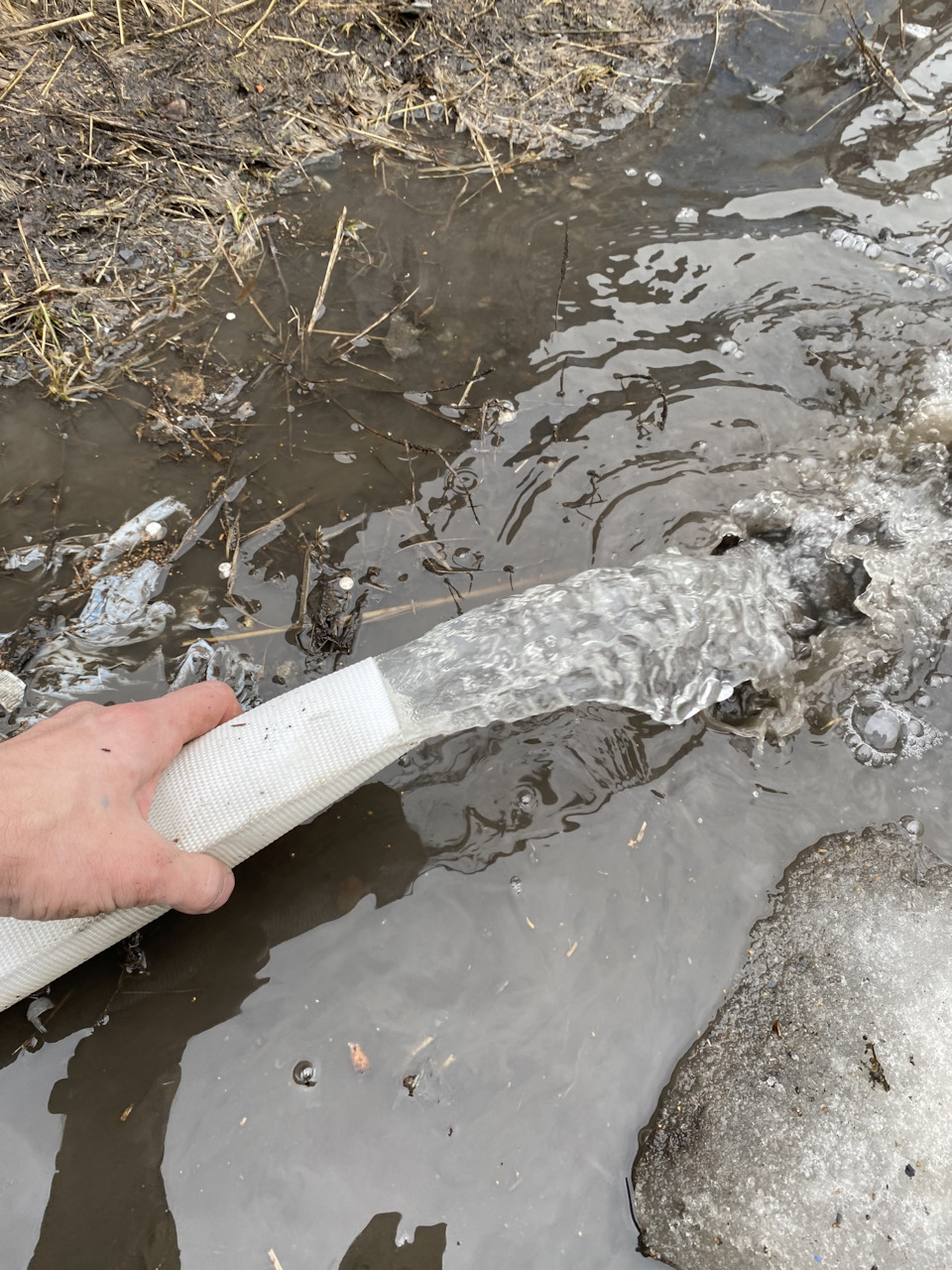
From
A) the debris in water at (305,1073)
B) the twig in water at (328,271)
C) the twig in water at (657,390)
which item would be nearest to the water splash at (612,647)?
the twig in water at (657,390)

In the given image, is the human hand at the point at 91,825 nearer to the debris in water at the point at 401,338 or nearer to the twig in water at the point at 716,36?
the debris in water at the point at 401,338

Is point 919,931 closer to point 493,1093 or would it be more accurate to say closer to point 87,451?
point 493,1093

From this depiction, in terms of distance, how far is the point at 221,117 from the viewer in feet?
10.6

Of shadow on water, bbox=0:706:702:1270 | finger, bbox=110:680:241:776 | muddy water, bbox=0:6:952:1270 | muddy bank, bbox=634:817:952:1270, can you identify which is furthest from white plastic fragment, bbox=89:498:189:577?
muddy bank, bbox=634:817:952:1270

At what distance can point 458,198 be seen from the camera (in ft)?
10.6

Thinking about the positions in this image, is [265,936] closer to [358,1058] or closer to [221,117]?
[358,1058]

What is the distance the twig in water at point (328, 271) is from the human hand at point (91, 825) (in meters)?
1.83

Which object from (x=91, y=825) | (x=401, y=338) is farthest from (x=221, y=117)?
(x=91, y=825)

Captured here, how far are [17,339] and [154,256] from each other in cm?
66

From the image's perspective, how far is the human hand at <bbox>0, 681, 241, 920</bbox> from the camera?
5.03ft

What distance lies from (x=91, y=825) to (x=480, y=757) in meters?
1.13

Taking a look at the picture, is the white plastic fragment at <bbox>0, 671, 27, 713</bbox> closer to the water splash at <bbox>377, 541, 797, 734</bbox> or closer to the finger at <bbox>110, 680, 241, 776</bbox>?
the finger at <bbox>110, 680, 241, 776</bbox>

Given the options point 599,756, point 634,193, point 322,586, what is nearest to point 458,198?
point 634,193

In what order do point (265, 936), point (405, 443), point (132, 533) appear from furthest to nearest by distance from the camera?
point (405, 443)
point (132, 533)
point (265, 936)
